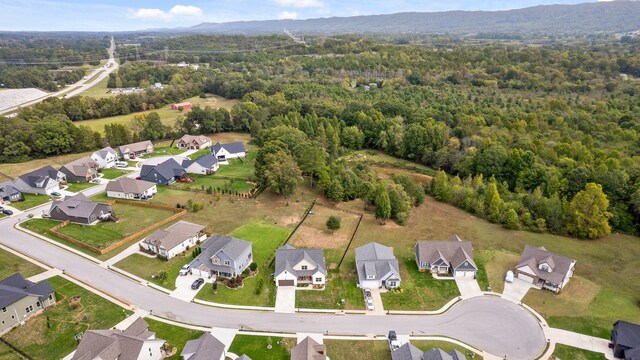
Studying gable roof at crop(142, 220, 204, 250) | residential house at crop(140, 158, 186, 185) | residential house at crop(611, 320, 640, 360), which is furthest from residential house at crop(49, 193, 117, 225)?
residential house at crop(611, 320, 640, 360)

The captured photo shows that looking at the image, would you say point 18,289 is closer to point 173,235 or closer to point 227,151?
point 173,235

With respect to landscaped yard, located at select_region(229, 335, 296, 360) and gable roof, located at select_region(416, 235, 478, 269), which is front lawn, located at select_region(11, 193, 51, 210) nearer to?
landscaped yard, located at select_region(229, 335, 296, 360)

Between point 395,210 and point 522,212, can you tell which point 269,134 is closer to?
point 395,210

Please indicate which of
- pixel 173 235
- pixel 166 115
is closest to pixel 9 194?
pixel 173 235

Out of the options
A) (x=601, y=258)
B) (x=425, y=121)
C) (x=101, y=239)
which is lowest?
(x=601, y=258)

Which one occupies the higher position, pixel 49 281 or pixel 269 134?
pixel 269 134

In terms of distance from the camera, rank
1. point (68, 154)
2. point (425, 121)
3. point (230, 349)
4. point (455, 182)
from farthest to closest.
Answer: point (425, 121)
point (68, 154)
point (455, 182)
point (230, 349)

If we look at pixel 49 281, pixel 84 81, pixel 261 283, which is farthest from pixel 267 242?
pixel 84 81
